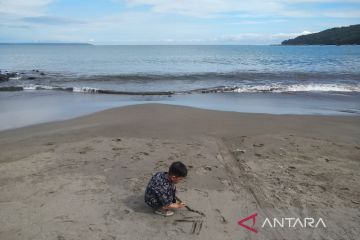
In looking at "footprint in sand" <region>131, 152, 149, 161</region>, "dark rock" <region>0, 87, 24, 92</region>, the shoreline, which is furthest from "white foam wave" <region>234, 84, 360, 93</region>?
"footprint in sand" <region>131, 152, 149, 161</region>

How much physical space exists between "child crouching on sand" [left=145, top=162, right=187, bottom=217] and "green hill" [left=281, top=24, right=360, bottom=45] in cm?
13346

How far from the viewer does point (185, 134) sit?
8.44 metres

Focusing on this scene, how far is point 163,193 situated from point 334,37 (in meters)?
156

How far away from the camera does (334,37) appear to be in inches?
5650

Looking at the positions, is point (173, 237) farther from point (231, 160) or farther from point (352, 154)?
point (352, 154)

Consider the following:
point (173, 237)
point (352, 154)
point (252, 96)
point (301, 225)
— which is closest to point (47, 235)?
point (173, 237)

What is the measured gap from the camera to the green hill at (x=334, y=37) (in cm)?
12656

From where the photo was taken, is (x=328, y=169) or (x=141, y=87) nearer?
(x=328, y=169)

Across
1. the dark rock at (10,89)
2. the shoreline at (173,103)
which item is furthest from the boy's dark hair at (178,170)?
the dark rock at (10,89)

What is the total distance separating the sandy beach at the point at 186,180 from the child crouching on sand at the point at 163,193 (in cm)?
13

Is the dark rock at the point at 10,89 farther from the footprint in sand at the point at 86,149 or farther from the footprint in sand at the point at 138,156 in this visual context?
the footprint in sand at the point at 138,156

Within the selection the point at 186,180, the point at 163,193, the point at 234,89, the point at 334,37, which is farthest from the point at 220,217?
the point at 334,37

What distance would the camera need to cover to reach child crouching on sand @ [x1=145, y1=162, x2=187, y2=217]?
446 cm

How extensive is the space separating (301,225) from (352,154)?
10.7 feet
